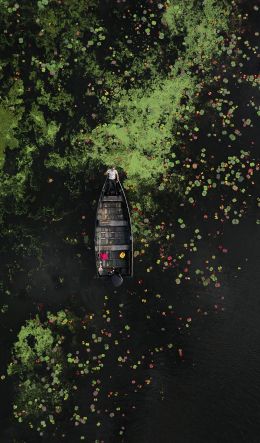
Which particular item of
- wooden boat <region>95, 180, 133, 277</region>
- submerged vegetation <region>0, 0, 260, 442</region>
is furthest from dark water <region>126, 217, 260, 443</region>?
wooden boat <region>95, 180, 133, 277</region>

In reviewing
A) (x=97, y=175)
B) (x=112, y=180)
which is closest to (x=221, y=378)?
(x=112, y=180)

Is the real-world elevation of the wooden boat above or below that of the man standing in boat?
below

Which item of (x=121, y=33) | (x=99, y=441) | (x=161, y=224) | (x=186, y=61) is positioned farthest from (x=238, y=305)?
(x=121, y=33)

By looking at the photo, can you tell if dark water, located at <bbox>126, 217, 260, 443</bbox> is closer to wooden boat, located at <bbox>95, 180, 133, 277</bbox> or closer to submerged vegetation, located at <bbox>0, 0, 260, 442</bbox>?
submerged vegetation, located at <bbox>0, 0, 260, 442</bbox>

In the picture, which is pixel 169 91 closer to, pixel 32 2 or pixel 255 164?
pixel 255 164

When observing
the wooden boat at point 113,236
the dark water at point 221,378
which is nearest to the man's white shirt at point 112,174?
the wooden boat at point 113,236

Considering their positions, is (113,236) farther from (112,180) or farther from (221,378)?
(221,378)
